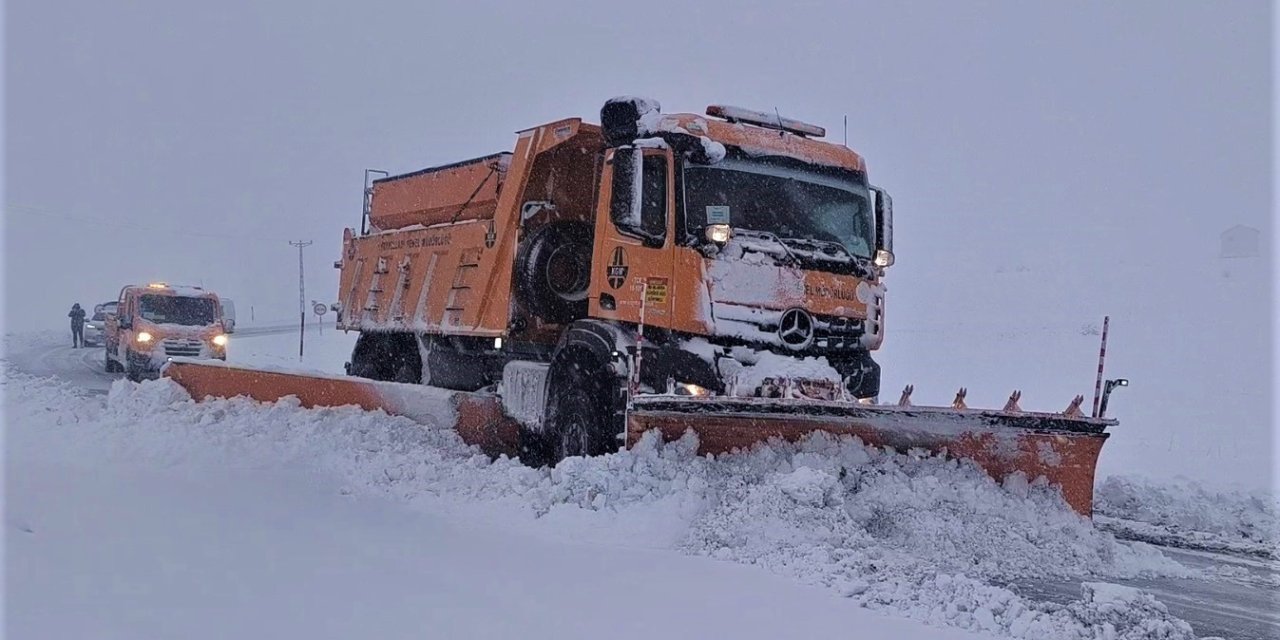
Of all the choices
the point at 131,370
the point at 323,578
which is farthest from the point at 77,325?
the point at 323,578

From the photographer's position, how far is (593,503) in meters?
6.72

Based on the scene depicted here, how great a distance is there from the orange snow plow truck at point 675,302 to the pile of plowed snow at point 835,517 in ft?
0.79

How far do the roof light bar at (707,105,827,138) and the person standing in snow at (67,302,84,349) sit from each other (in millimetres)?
31457

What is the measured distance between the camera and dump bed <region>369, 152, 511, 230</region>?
34.6ft

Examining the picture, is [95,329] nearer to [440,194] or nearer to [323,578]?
[440,194]

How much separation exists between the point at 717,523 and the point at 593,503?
0.82 meters

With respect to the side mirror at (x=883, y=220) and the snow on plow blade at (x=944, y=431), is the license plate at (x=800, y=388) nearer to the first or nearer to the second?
the snow on plow blade at (x=944, y=431)

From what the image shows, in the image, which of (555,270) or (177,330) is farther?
(177,330)

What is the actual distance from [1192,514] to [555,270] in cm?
577

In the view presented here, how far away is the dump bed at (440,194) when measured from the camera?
34.6ft

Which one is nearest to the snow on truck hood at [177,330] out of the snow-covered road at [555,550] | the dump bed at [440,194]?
the dump bed at [440,194]

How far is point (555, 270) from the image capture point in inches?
391

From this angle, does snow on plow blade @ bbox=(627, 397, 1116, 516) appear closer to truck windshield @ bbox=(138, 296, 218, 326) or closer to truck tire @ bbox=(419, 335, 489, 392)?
truck tire @ bbox=(419, 335, 489, 392)

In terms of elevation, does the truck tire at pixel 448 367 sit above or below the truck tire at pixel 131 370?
above
